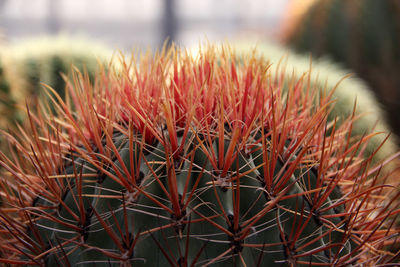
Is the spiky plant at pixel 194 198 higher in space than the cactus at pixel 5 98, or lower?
higher

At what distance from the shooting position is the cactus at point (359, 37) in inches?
54.9

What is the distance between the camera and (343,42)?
149 centimetres

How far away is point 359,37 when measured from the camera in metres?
1.48

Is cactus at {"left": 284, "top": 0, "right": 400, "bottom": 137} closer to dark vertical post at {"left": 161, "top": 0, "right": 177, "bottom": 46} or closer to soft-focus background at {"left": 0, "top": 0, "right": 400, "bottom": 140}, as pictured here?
soft-focus background at {"left": 0, "top": 0, "right": 400, "bottom": 140}

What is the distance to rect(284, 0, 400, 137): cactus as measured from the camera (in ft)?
4.58

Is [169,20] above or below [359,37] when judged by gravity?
below

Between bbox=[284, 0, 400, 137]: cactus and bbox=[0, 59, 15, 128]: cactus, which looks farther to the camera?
bbox=[284, 0, 400, 137]: cactus

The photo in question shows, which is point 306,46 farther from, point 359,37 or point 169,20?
point 169,20

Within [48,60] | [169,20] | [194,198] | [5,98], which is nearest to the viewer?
[194,198]

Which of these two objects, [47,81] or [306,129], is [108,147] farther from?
[47,81]

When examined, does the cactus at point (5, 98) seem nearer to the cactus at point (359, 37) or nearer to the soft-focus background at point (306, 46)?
the soft-focus background at point (306, 46)

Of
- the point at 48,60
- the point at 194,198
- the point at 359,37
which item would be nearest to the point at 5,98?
the point at 48,60

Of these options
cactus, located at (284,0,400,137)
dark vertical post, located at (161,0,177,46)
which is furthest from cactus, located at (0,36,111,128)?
dark vertical post, located at (161,0,177,46)

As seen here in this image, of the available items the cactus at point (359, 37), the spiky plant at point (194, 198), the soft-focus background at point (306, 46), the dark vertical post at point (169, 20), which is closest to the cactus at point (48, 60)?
the soft-focus background at point (306, 46)
